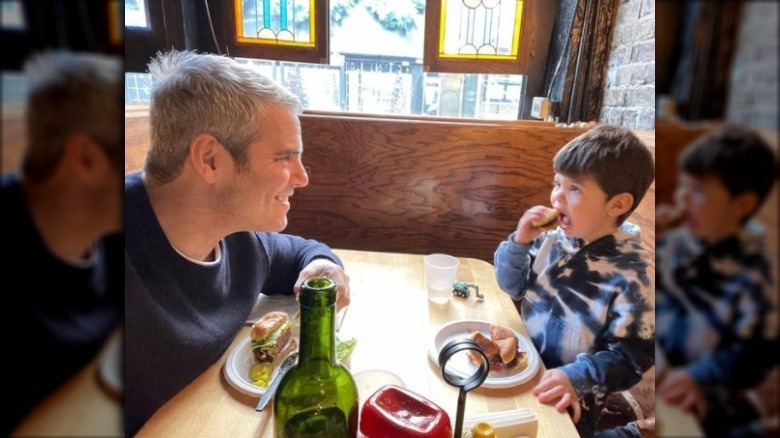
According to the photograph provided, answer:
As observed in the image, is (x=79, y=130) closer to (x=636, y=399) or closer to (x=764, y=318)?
(x=764, y=318)

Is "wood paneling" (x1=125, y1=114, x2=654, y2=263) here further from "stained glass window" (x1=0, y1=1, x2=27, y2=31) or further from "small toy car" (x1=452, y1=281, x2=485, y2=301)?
"stained glass window" (x1=0, y1=1, x2=27, y2=31)

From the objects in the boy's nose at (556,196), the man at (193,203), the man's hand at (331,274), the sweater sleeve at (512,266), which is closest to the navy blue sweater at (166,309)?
the man at (193,203)

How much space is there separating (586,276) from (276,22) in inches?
28.1

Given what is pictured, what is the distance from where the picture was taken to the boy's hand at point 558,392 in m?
0.59

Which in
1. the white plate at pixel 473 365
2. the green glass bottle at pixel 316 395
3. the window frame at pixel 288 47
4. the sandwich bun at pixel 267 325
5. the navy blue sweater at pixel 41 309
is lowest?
the white plate at pixel 473 365

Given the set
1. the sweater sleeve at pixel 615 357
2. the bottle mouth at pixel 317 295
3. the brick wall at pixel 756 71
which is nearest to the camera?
the brick wall at pixel 756 71

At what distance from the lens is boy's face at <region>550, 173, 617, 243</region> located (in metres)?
0.67

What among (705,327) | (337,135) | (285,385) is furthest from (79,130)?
(337,135)

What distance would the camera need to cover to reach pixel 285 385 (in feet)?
1.45

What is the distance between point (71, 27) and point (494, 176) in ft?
2.63

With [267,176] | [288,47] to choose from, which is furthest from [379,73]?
[267,176]

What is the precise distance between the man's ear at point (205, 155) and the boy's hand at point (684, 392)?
0.59 m

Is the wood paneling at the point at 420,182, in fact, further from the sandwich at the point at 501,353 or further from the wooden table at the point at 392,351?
the sandwich at the point at 501,353

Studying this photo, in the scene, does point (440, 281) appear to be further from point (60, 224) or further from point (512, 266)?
→ point (60, 224)
